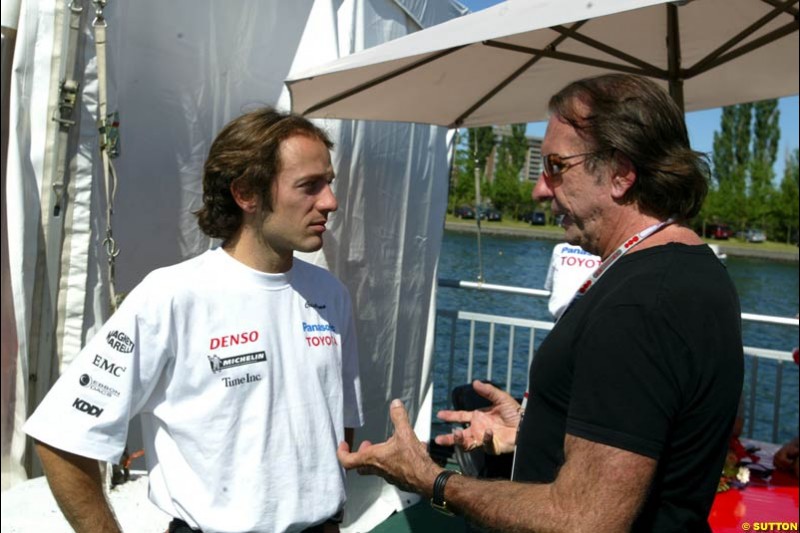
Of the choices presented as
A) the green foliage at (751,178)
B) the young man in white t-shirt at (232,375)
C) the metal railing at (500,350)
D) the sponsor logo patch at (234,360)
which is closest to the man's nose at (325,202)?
the young man in white t-shirt at (232,375)

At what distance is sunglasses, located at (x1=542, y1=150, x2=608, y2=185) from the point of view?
1690 millimetres

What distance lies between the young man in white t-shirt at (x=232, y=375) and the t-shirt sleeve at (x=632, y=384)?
0.90 meters

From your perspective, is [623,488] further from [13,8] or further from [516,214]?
[516,214]

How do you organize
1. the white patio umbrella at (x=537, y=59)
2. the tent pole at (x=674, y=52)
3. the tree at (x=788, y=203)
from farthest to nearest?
the tree at (x=788, y=203) → the tent pole at (x=674, y=52) → the white patio umbrella at (x=537, y=59)

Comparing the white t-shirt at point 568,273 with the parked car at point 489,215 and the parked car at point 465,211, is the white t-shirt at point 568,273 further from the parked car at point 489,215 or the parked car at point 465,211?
the parked car at point 465,211

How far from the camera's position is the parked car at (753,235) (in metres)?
59.9

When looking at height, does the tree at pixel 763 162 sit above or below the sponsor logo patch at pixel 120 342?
above

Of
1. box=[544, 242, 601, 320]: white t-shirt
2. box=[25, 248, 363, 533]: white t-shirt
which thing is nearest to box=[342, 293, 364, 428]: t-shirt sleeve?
box=[25, 248, 363, 533]: white t-shirt

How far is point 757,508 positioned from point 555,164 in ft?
6.97

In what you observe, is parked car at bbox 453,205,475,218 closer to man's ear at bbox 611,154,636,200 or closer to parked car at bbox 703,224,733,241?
man's ear at bbox 611,154,636,200

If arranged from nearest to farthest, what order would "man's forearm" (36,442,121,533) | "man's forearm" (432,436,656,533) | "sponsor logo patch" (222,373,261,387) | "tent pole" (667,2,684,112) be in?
"man's forearm" (432,436,656,533)
"man's forearm" (36,442,121,533)
"sponsor logo patch" (222,373,261,387)
"tent pole" (667,2,684,112)

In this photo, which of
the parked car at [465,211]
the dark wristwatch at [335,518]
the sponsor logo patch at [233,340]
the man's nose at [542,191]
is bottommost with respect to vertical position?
the dark wristwatch at [335,518]

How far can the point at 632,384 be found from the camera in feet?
4.52

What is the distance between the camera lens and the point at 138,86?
268cm
